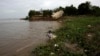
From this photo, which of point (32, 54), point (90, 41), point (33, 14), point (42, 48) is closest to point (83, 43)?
point (90, 41)

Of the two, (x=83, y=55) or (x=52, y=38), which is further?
(x=52, y=38)

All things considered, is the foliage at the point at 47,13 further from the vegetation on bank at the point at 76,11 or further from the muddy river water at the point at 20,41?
the muddy river water at the point at 20,41

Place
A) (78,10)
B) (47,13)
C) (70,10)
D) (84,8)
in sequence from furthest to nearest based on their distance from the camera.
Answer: (47,13) → (70,10) → (78,10) → (84,8)

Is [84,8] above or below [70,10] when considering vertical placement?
above

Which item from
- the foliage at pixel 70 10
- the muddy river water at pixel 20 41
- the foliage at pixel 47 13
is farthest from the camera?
the foliage at pixel 47 13

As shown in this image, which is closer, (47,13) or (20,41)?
(20,41)

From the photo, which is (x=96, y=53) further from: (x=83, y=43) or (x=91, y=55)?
(x=83, y=43)

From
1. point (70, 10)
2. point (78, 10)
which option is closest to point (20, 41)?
point (78, 10)

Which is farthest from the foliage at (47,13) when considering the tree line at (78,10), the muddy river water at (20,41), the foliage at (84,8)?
the muddy river water at (20,41)

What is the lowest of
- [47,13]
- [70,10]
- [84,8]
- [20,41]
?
[20,41]

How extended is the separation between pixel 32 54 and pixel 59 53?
3.50 feet

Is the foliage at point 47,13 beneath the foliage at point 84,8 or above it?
beneath

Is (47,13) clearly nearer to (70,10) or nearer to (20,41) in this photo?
(70,10)

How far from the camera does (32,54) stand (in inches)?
283
